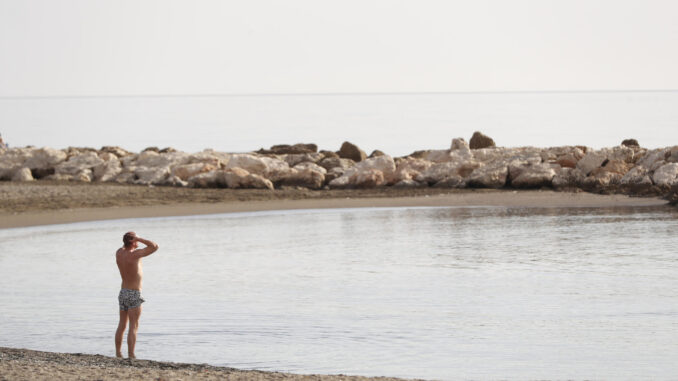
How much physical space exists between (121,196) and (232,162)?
187 inches

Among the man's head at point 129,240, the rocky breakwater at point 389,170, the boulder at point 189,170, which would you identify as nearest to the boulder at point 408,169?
the rocky breakwater at point 389,170

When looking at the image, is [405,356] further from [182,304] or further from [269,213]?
[269,213]

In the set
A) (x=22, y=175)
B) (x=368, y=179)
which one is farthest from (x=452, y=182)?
(x=22, y=175)

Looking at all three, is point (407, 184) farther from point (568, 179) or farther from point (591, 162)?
point (591, 162)

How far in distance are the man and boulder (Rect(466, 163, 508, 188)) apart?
19497 mm

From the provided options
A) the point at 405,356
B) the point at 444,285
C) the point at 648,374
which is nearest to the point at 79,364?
the point at 405,356

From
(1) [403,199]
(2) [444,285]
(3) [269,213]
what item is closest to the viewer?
(2) [444,285]

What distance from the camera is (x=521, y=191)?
27.8m

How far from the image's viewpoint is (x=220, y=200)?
2612 cm

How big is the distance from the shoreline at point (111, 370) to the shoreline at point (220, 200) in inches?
553

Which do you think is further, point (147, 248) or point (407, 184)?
point (407, 184)

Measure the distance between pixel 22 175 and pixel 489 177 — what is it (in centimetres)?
1390

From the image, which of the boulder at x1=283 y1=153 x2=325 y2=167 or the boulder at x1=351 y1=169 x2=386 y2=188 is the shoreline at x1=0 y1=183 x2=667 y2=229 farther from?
the boulder at x1=283 y1=153 x2=325 y2=167

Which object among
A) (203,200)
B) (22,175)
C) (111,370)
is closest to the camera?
(111,370)
